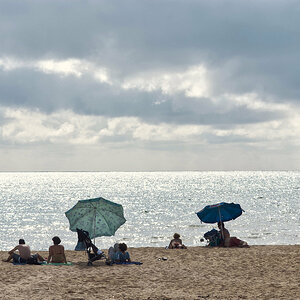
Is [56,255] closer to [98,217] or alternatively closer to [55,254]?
[55,254]

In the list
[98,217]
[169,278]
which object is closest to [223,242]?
[98,217]

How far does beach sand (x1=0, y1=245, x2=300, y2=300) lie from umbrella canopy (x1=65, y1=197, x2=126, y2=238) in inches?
50.4

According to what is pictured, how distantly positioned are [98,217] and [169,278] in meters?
4.71

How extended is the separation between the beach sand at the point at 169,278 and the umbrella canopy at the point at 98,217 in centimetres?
128

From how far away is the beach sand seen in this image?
11.2 m

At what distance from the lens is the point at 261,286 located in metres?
11.9

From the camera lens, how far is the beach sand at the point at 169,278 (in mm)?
11242

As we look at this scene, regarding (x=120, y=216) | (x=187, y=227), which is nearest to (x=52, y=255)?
(x=120, y=216)

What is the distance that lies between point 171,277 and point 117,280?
5.54ft

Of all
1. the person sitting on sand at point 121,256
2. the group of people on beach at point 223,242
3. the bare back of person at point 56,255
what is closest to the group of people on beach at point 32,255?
the bare back of person at point 56,255

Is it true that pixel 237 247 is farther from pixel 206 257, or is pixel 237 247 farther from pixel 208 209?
pixel 206 257

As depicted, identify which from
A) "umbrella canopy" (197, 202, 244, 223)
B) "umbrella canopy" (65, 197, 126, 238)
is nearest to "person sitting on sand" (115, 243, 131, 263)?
"umbrella canopy" (65, 197, 126, 238)

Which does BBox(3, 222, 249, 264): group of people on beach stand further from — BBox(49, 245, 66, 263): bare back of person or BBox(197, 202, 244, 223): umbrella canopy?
BBox(197, 202, 244, 223): umbrella canopy

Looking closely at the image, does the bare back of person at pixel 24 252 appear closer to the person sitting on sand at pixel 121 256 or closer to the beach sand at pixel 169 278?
the beach sand at pixel 169 278
